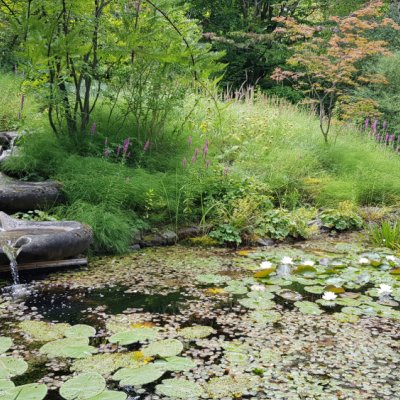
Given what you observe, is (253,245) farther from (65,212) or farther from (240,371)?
(240,371)

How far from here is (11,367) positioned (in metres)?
2.07

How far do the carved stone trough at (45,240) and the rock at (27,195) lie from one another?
297 mm

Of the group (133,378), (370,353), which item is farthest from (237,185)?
(133,378)

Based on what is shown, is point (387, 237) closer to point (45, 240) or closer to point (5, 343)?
point (45, 240)

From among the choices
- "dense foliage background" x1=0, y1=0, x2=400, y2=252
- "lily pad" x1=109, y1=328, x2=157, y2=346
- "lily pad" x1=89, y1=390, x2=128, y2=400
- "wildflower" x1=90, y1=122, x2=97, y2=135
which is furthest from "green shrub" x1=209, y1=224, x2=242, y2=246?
"lily pad" x1=89, y1=390, x2=128, y2=400

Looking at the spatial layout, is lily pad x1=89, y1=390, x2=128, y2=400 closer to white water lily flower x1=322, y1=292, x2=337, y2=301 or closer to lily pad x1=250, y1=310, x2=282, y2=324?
lily pad x1=250, y1=310, x2=282, y2=324

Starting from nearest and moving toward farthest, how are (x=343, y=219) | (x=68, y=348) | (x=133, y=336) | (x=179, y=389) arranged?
(x=179, y=389)
(x=68, y=348)
(x=133, y=336)
(x=343, y=219)

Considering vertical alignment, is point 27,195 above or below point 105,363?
above

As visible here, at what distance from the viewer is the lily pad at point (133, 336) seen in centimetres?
238

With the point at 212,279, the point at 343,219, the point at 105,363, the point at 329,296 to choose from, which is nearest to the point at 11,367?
the point at 105,363

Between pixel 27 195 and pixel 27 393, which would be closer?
pixel 27 393

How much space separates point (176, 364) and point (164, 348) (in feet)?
0.55

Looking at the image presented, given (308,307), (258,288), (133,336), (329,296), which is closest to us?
(133,336)

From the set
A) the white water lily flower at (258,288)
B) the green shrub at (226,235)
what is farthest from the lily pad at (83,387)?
the green shrub at (226,235)
